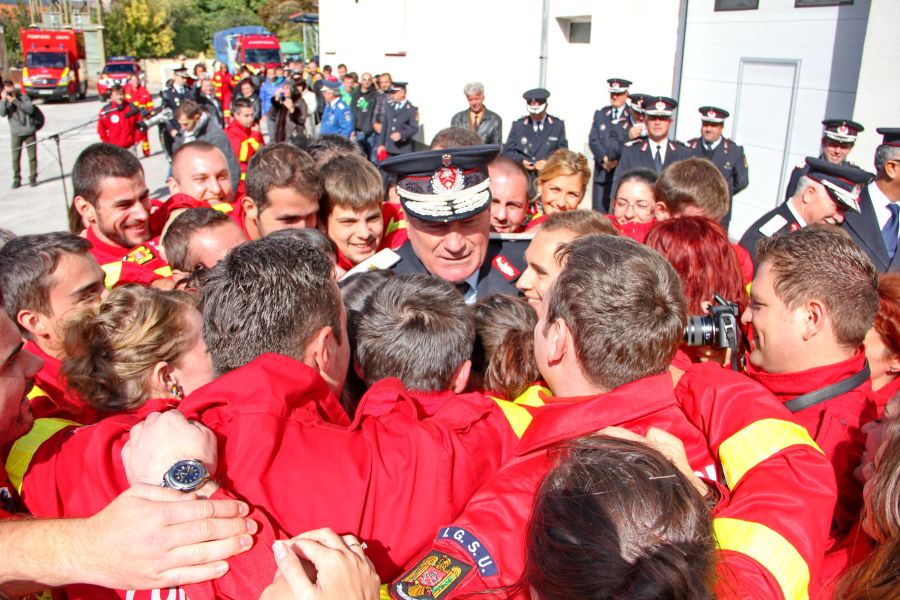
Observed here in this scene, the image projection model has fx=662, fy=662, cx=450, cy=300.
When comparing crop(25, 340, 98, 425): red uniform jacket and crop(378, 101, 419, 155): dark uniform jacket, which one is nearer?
crop(25, 340, 98, 425): red uniform jacket

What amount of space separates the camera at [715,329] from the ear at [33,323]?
8.14 ft

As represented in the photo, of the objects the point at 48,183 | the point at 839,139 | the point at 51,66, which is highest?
the point at 51,66

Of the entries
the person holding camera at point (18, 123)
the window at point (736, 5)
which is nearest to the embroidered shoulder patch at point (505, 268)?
the window at point (736, 5)

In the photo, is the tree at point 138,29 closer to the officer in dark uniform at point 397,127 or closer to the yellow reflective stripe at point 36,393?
the officer in dark uniform at point 397,127

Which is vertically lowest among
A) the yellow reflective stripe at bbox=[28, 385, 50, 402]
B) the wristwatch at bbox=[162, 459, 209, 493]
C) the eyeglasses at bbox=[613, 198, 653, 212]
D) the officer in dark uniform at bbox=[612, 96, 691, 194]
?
the yellow reflective stripe at bbox=[28, 385, 50, 402]

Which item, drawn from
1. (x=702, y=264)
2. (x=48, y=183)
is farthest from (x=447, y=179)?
(x=48, y=183)

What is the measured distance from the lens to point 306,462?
1539mm

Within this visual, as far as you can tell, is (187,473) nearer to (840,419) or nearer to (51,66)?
(840,419)

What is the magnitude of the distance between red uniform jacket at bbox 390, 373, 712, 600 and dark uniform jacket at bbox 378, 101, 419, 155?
1122cm

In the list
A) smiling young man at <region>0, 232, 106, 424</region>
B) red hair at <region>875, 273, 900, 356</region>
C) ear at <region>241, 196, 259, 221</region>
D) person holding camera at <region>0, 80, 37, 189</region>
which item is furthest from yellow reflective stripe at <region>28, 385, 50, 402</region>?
person holding camera at <region>0, 80, 37, 189</region>

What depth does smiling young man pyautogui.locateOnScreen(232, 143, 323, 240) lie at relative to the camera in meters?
3.49

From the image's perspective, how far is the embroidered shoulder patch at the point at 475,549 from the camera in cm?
143

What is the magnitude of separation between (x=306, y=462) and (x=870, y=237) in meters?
4.32

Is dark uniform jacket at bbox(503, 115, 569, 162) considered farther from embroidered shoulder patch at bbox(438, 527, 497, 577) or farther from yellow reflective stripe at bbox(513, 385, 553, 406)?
embroidered shoulder patch at bbox(438, 527, 497, 577)
